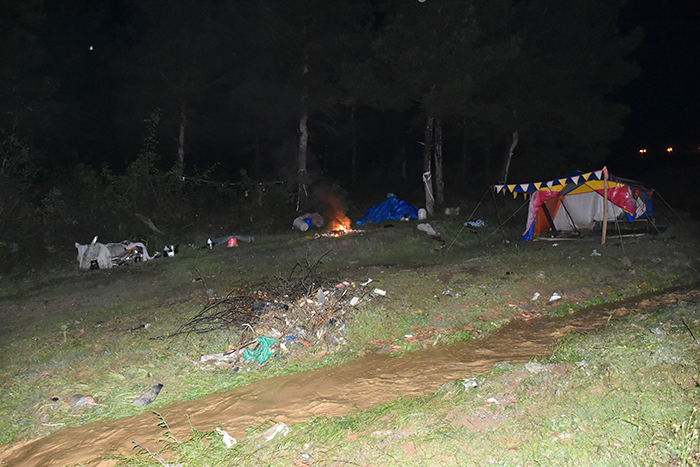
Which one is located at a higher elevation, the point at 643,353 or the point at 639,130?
the point at 639,130

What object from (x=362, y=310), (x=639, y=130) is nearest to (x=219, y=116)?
(x=362, y=310)

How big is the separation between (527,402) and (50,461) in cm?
423

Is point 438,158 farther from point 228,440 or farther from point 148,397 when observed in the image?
point 228,440

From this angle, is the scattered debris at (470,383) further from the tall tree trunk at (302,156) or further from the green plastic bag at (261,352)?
the tall tree trunk at (302,156)

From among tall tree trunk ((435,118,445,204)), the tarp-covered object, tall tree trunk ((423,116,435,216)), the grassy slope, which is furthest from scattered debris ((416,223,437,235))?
tall tree trunk ((435,118,445,204))

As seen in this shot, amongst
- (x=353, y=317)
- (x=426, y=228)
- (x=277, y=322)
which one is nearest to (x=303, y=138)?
(x=426, y=228)

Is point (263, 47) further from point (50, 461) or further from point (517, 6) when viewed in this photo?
point (50, 461)

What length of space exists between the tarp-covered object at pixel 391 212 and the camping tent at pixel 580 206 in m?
3.72

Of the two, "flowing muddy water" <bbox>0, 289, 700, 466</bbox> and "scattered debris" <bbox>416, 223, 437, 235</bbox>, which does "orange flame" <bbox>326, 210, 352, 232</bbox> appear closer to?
"scattered debris" <bbox>416, 223, 437, 235</bbox>

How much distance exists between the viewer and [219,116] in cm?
1945

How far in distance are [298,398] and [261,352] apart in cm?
122

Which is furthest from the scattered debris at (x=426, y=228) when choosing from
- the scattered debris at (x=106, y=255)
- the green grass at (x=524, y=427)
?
the green grass at (x=524, y=427)

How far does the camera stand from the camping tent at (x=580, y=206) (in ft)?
45.2

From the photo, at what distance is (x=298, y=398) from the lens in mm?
4641
